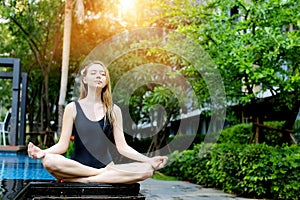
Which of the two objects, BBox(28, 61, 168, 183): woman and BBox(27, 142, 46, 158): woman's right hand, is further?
BBox(28, 61, 168, 183): woman

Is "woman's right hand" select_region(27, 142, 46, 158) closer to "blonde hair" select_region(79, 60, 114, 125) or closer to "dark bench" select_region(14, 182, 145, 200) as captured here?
"dark bench" select_region(14, 182, 145, 200)

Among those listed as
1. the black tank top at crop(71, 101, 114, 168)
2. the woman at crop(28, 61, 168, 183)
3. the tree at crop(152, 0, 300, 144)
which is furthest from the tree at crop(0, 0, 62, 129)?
the black tank top at crop(71, 101, 114, 168)

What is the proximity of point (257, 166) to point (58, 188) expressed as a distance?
4.23 meters

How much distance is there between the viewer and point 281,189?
587 centimetres

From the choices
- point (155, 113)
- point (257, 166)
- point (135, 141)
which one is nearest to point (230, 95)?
point (257, 166)

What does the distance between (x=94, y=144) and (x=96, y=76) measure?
495 millimetres

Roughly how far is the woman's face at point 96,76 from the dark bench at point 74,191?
72 centimetres

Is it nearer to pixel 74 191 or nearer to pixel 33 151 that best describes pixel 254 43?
pixel 74 191

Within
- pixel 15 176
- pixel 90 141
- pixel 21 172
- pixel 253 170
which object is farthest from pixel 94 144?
pixel 21 172

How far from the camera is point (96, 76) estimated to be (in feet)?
9.18

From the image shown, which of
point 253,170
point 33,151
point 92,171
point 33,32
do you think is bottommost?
point 253,170

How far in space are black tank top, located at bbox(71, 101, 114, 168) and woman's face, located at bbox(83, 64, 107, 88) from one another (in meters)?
0.22

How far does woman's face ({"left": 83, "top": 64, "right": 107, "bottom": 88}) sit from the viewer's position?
2.80 metres

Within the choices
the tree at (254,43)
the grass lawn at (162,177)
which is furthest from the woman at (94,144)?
the grass lawn at (162,177)
